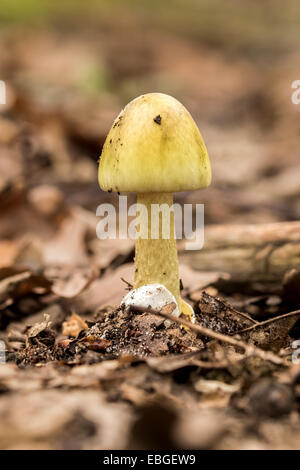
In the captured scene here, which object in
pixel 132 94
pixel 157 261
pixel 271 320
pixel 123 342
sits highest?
pixel 132 94

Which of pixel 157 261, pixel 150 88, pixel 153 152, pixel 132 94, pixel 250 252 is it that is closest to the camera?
pixel 153 152

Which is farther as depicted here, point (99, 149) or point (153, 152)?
point (99, 149)

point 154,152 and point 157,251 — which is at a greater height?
point 154,152

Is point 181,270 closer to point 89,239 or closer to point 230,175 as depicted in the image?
point 89,239

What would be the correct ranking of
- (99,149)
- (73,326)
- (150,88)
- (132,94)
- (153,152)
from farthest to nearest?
1. (150,88)
2. (132,94)
3. (99,149)
4. (73,326)
5. (153,152)

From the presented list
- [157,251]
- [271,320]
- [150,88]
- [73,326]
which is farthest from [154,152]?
[150,88]

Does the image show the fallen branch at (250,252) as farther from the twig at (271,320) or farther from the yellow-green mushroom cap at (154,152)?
the yellow-green mushroom cap at (154,152)

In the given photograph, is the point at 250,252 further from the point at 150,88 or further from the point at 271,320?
the point at 150,88

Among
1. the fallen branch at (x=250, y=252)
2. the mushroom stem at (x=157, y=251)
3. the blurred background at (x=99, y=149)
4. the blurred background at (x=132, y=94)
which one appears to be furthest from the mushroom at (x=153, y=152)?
the blurred background at (x=132, y=94)
